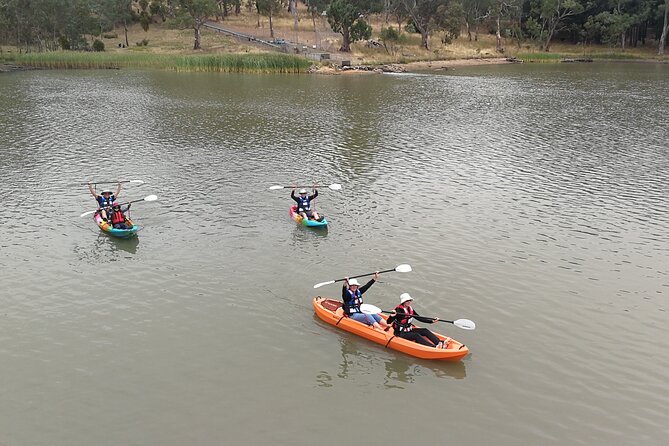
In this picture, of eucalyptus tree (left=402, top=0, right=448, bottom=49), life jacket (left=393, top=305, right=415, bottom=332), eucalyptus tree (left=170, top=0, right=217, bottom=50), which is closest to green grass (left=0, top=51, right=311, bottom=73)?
eucalyptus tree (left=170, top=0, right=217, bottom=50)

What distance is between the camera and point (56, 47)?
110 m

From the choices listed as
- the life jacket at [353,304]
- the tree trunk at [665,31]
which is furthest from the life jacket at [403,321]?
the tree trunk at [665,31]

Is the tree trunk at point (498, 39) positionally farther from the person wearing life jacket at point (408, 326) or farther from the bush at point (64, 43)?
the person wearing life jacket at point (408, 326)

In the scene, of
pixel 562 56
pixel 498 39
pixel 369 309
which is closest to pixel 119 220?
pixel 369 309

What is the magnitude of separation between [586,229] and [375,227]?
987cm

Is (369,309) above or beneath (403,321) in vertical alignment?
beneath

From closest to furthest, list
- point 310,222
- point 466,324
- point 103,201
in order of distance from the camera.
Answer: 1. point 466,324
2. point 310,222
3. point 103,201

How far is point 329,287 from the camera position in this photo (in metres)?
22.0

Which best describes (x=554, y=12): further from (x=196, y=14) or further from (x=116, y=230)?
(x=116, y=230)

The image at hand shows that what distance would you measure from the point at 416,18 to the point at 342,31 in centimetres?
1654

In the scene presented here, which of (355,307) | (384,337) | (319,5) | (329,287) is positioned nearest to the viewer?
(384,337)

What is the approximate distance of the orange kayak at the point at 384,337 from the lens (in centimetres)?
1705

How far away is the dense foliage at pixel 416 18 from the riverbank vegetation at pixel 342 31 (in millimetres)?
203

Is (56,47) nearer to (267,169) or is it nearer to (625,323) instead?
(267,169)
